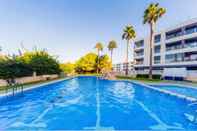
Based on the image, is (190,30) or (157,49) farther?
(157,49)

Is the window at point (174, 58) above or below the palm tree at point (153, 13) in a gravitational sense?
below

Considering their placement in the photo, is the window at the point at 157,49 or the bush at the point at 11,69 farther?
the window at the point at 157,49

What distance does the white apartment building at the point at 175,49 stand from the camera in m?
32.9

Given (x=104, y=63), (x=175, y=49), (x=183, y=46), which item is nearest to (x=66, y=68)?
(x=104, y=63)

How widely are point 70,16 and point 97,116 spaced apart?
25852mm

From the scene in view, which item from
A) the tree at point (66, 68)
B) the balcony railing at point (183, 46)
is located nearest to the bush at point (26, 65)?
the tree at point (66, 68)

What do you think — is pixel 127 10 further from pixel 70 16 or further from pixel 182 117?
pixel 182 117

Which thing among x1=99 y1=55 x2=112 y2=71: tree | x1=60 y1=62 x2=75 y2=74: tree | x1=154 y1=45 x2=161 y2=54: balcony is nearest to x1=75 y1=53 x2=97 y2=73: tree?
x1=99 y1=55 x2=112 y2=71: tree

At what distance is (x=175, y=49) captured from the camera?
3731 cm

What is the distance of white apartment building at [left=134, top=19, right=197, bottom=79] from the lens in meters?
32.9

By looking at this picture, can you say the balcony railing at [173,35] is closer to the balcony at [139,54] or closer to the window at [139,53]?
the window at [139,53]

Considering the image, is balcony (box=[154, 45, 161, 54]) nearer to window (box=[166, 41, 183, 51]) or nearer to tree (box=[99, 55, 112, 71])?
window (box=[166, 41, 183, 51])

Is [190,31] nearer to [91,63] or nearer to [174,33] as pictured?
[174,33]

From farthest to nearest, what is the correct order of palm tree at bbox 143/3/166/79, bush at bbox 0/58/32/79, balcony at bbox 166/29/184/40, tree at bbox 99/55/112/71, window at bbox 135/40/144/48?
tree at bbox 99/55/112/71 → window at bbox 135/40/144/48 → balcony at bbox 166/29/184/40 → palm tree at bbox 143/3/166/79 → bush at bbox 0/58/32/79
